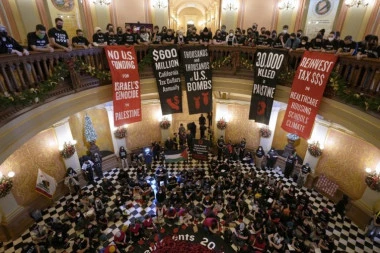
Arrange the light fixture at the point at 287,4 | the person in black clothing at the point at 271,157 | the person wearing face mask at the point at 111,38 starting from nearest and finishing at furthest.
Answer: the person wearing face mask at the point at 111,38 → the person in black clothing at the point at 271,157 → the light fixture at the point at 287,4

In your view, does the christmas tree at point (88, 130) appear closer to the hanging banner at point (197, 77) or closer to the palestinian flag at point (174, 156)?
the palestinian flag at point (174, 156)

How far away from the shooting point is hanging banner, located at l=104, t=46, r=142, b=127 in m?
7.68

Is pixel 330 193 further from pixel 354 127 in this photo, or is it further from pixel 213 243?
pixel 213 243

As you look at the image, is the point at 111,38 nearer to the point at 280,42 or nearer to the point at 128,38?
the point at 128,38

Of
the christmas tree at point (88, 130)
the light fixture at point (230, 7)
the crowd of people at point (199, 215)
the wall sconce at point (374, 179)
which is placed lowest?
the crowd of people at point (199, 215)

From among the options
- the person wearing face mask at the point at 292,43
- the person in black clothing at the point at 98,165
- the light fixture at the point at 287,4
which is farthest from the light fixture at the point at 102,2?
the person wearing face mask at the point at 292,43

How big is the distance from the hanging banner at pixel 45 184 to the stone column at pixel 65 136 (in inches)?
43.1

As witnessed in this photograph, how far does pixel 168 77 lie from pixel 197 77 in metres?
1.13

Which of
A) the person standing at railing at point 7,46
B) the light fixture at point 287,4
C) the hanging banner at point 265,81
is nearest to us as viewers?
the person standing at railing at point 7,46

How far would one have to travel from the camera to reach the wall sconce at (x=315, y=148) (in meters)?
9.88

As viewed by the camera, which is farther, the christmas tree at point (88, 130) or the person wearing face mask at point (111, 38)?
the christmas tree at point (88, 130)

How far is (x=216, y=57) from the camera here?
29.8ft

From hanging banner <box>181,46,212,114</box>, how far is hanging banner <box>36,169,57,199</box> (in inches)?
240

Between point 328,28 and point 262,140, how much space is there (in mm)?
6386
